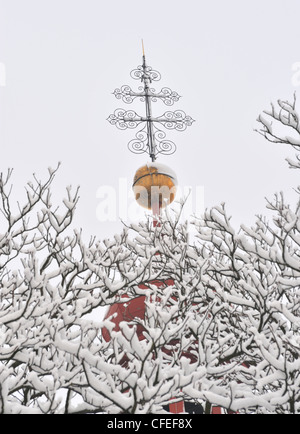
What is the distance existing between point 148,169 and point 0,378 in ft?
28.5

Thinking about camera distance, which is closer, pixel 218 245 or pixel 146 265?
pixel 146 265

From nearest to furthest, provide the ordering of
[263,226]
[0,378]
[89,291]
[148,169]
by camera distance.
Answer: [0,378] < [89,291] < [263,226] < [148,169]

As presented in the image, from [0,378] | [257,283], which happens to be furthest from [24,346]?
[257,283]

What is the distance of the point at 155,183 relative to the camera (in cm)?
1225

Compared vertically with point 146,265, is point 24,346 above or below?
below

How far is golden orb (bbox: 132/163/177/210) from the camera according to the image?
12227 mm

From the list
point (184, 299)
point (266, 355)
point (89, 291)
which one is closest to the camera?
point (266, 355)

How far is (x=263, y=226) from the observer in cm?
665

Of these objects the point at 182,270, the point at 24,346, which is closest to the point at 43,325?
the point at 24,346

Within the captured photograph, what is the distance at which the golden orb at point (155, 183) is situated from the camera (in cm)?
1223

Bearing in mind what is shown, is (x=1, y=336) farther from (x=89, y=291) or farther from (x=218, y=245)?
(x=218, y=245)

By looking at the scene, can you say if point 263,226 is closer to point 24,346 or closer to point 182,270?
point 182,270

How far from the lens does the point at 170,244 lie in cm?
679
